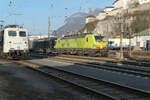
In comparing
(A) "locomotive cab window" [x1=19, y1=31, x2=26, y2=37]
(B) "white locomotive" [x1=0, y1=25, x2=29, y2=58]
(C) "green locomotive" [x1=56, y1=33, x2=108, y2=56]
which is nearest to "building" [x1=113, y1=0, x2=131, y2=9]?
(C) "green locomotive" [x1=56, y1=33, x2=108, y2=56]

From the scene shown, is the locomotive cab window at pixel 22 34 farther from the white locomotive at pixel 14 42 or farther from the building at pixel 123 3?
the building at pixel 123 3

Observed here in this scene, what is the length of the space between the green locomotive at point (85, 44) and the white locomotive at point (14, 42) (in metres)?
9.45

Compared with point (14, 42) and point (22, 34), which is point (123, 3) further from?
point (14, 42)

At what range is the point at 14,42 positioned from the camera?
2094cm

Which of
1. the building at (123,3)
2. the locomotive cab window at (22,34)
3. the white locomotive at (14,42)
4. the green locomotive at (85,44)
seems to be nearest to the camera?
the white locomotive at (14,42)

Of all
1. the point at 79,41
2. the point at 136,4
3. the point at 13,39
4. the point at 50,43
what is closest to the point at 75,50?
the point at 79,41

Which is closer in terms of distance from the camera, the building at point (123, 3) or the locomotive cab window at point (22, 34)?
the locomotive cab window at point (22, 34)

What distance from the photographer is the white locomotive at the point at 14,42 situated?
20.6m

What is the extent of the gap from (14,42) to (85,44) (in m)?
11.1

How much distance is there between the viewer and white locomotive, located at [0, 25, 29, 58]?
20.6 m

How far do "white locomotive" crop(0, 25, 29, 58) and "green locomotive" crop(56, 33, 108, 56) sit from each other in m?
9.45

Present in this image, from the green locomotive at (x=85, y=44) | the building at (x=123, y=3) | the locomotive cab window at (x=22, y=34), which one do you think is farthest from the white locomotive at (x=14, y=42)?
the building at (x=123, y=3)

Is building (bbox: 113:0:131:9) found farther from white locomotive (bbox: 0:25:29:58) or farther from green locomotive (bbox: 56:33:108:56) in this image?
white locomotive (bbox: 0:25:29:58)

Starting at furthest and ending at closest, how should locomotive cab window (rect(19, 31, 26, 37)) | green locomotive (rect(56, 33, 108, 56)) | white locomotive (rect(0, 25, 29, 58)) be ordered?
1. green locomotive (rect(56, 33, 108, 56))
2. locomotive cab window (rect(19, 31, 26, 37))
3. white locomotive (rect(0, 25, 29, 58))
